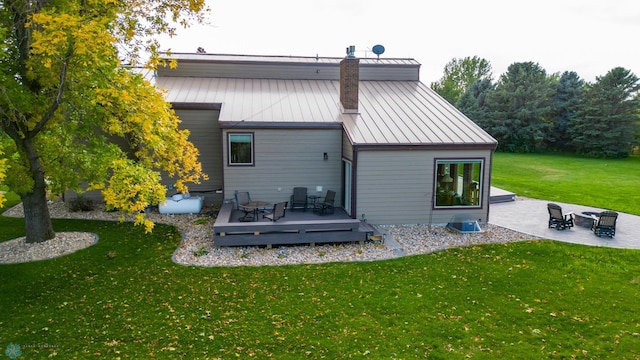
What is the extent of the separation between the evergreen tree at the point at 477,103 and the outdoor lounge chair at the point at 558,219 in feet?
99.0

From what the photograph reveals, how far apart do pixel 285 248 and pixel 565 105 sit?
1513 inches

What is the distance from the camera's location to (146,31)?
31.4 ft

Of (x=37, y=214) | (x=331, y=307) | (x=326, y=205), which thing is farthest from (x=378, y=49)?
(x=37, y=214)

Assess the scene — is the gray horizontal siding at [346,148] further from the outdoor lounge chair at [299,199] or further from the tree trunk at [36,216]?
the tree trunk at [36,216]

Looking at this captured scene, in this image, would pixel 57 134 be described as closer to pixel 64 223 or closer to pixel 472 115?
pixel 64 223

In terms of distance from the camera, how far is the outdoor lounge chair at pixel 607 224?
11492 millimetres

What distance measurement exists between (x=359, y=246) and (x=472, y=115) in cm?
3491

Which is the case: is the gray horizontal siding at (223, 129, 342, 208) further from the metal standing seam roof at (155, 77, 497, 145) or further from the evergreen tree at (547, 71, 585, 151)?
the evergreen tree at (547, 71, 585, 151)

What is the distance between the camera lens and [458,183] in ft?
42.5

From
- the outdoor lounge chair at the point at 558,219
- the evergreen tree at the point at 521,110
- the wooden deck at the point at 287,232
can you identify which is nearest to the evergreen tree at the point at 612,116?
the evergreen tree at the point at 521,110

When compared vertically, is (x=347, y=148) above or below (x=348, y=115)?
below

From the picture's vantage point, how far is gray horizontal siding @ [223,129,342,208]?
13367 mm

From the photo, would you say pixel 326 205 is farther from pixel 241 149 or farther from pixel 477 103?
pixel 477 103

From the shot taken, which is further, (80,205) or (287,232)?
(80,205)
